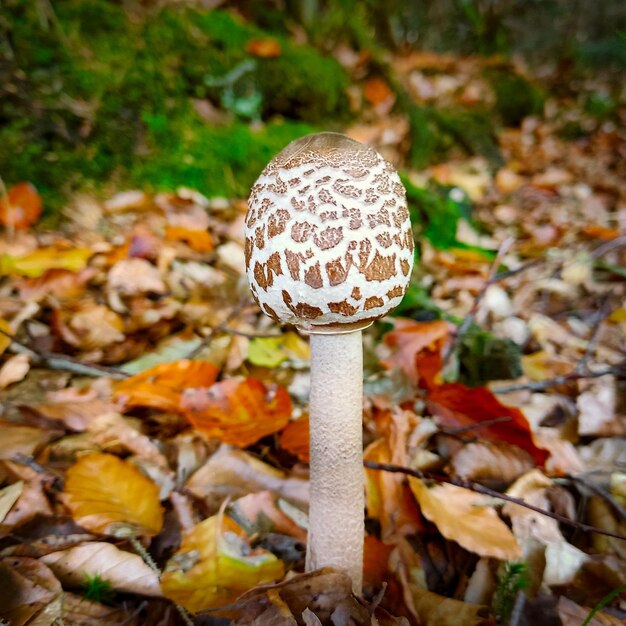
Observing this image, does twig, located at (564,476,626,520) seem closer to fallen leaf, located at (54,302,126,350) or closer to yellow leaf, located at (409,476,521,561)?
yellow leaf, located at (409,476,521,561)

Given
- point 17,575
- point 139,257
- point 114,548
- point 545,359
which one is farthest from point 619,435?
point 139,257

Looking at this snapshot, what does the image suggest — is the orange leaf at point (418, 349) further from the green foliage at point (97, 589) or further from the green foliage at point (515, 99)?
the green foliage at point (515, 99)

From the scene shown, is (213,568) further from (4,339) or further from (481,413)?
(4,339)

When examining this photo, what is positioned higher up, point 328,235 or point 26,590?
point 328,235

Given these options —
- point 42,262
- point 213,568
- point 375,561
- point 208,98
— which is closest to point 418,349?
point 375,561

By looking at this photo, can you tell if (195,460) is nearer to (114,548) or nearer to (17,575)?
(114,548)

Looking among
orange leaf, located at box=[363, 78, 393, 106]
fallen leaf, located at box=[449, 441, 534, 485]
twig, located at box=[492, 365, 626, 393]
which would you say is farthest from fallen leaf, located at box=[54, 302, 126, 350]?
orange leaf, located at box=[363, 78, 393, 106]
